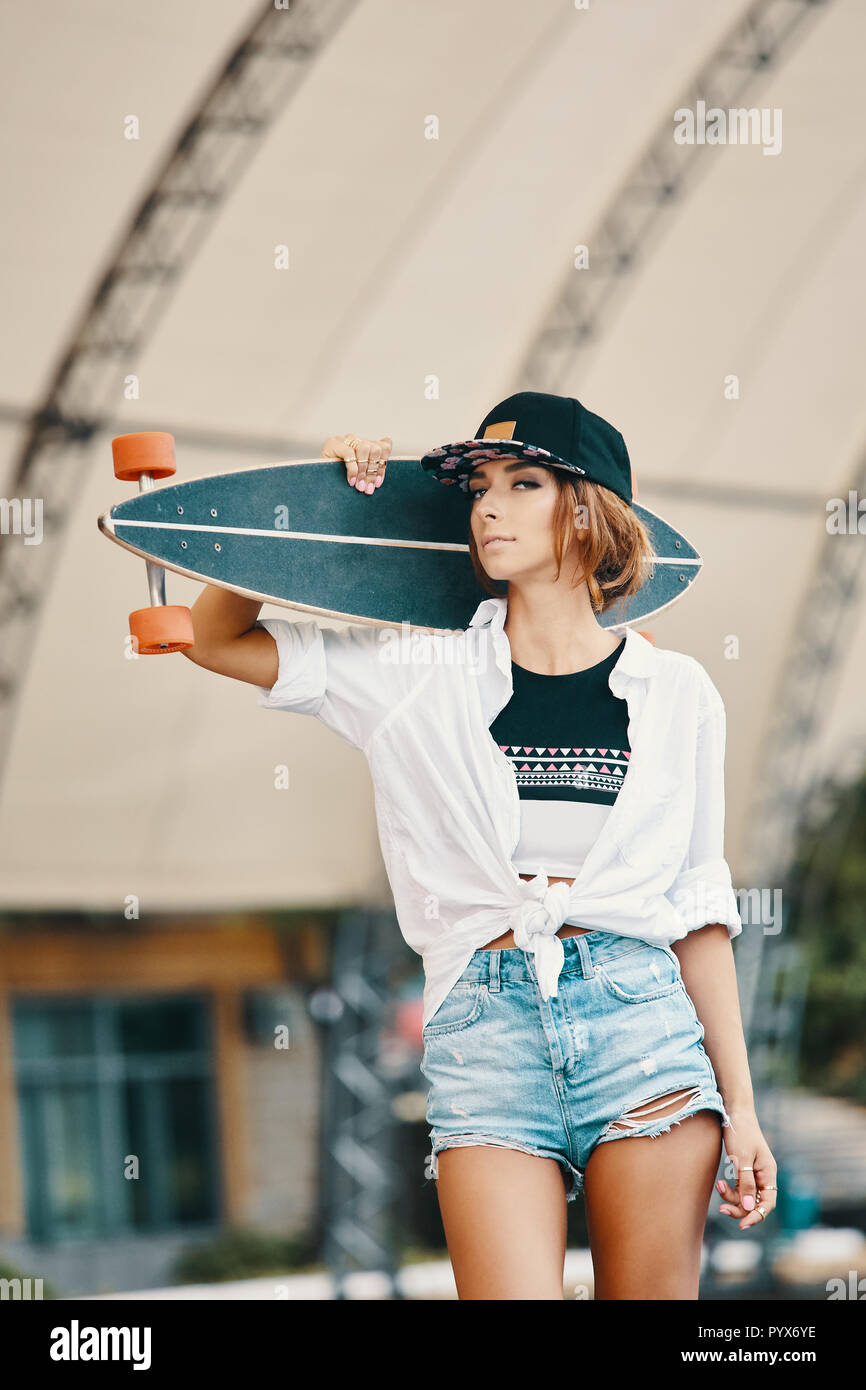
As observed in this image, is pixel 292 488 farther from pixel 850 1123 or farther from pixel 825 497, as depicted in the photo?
pixel 850 1123

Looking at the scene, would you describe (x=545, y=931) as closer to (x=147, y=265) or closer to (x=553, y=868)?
(x=553, y=868)

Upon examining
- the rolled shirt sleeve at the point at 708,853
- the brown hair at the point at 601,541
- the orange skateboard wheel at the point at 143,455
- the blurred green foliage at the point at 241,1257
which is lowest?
the blurred green foliage at the point at 241,1257

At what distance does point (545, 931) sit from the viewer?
1865mm

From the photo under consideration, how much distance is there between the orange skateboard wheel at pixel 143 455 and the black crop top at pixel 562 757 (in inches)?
21.9

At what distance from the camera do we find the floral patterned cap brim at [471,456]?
2.01 meters

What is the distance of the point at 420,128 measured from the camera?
7188 mm

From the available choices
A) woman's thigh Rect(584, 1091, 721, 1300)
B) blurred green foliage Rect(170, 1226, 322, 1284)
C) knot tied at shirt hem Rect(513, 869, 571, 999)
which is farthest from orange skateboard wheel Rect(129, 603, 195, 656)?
blurred green foliage Rect(170, 1226, 322, 1284)

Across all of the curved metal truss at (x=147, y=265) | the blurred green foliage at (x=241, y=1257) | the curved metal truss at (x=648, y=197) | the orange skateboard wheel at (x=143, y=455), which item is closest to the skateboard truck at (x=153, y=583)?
the orange skateboard wheel at (x=143, y=455)

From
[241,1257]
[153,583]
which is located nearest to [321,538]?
[153,583]

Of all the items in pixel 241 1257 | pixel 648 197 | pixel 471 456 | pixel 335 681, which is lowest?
pixel 241 1257

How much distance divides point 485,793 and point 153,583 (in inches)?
22.3

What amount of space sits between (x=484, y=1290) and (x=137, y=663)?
7567 mm

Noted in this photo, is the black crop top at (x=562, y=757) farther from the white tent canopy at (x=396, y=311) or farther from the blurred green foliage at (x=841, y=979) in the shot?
the blurred green foliage at (x=841, y=979)
